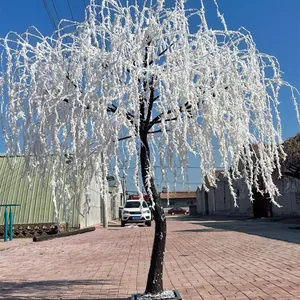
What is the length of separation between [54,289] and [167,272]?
248 cm

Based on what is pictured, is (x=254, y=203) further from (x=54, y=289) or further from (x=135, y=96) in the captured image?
(x=135, y=96)

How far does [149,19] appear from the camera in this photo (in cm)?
577

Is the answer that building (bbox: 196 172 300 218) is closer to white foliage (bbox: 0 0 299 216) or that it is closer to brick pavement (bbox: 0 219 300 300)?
brick pavement (bbox: 0 219 300 300)

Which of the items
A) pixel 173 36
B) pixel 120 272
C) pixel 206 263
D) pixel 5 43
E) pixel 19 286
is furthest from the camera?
pixel 206 263

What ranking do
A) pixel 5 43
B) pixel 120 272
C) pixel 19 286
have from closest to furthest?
pixel 5 43, pixel 19 286, pixel 120 272

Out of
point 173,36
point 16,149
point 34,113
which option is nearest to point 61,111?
point 34,113

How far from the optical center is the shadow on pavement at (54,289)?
23.6ft

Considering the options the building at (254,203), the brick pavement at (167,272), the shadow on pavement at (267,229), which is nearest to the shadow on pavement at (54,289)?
the brick pavement at (167,272)

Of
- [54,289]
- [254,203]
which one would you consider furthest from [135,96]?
[254,203]

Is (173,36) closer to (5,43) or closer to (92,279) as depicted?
(5,43)

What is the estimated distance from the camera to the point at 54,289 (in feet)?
25.6

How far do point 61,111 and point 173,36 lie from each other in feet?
5.28

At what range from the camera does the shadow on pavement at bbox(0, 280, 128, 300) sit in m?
7.20

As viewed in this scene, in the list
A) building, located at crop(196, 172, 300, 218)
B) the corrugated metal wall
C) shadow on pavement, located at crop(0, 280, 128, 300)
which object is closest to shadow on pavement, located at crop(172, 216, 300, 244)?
building, located at crop(196, 172, 300, 218)
